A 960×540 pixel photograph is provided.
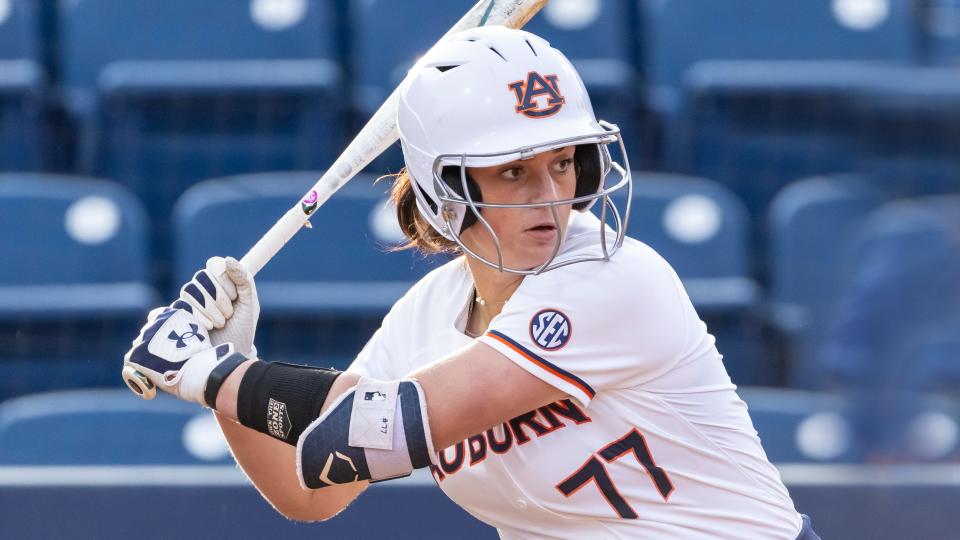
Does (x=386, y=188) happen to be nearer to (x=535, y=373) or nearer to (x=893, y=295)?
(x=893, y=295)

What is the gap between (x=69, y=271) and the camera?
12.4ft

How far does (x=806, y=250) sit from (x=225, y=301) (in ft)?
7.66

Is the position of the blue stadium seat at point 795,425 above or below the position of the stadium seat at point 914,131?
below

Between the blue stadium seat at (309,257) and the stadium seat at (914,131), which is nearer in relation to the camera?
the blue stadium seat at (309,257)

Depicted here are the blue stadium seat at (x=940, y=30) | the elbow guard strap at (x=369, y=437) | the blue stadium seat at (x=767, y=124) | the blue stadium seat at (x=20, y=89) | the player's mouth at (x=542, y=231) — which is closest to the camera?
the elbow guard strap at (x=369, y=437)

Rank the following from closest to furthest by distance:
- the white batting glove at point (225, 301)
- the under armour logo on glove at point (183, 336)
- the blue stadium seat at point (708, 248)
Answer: the under armour logo on glove at point (183, 336) < the white batting glove at point (225, 301) < the blue stadium seat at point (708, 248)

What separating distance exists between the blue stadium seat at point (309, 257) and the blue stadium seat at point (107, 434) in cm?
47

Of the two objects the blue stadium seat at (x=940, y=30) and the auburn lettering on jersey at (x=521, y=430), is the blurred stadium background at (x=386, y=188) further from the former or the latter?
the auburn lettering on jersey at (x=521, y=430)

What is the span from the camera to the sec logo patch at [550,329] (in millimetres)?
1786

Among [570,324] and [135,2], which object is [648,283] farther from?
[135,2]

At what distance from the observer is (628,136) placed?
4.33 meters

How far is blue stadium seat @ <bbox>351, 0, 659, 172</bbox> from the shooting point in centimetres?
416

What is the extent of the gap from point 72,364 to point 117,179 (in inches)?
25.4

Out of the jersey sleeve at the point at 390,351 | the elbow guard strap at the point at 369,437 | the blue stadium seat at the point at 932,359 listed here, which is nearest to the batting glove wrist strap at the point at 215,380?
the elbow guard strap at the point at 369,437
